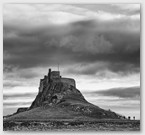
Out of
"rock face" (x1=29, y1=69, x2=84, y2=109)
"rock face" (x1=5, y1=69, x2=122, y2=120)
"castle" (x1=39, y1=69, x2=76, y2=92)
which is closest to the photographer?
"rock face" (x1=5, y1=69, x2=122, y2=120)

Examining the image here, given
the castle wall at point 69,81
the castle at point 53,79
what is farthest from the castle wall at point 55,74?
the castle wall at point 69,81

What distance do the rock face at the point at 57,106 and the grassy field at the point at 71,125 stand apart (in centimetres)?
21

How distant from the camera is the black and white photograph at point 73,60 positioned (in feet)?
85.1

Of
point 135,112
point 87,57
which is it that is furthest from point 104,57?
point 135,112

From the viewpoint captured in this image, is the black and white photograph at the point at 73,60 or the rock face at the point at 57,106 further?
the rock face at the point at 57,106

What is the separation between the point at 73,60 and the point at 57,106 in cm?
217

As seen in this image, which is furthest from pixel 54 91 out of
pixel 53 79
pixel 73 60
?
pixel 73 60

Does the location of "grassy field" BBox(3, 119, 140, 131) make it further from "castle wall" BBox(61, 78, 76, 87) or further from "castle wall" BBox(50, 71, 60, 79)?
"castle wall" BBox(50, 71, 60, 79)

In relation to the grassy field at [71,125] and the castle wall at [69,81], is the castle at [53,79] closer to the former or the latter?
the castle wall at [69,81]

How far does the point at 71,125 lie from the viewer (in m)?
25.9

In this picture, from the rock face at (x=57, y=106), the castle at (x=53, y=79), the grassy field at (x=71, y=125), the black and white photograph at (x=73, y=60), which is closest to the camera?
the grassy field at (x=71, y=125)

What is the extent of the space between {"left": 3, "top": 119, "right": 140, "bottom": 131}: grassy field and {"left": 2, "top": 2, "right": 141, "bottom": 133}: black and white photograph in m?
0.03

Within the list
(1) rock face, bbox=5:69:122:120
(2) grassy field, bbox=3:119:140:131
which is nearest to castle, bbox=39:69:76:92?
(1) rock face, bbox=5:69:122:120

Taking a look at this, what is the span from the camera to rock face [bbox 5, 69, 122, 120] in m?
26.1
